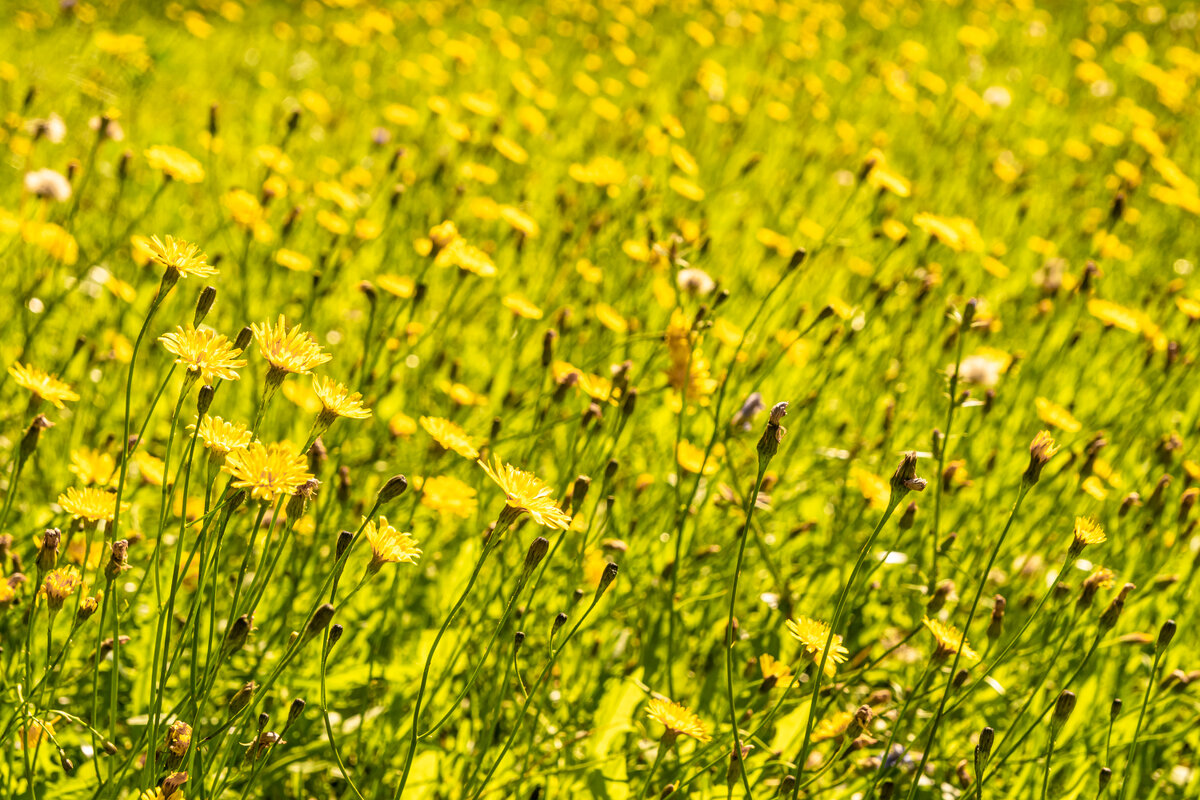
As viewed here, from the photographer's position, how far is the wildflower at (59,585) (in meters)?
1.30

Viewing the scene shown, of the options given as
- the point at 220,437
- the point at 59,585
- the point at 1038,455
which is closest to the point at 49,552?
the point at 59,585

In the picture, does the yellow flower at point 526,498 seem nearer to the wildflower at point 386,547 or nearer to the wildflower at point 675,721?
the wildflower at point 386,547

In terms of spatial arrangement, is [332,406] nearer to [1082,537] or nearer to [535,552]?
[535,552]

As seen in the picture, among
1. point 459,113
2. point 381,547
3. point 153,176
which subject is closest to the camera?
point 381,547

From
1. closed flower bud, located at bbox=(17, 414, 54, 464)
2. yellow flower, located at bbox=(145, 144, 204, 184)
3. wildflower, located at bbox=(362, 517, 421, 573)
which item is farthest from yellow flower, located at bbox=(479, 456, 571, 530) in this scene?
yellow flower, located at bbox=(145, 144, 204, 184)

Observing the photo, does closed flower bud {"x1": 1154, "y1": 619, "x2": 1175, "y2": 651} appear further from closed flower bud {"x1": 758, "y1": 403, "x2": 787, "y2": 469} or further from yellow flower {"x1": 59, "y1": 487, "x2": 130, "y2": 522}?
yellow flower {"x1": 59, "y1": 487, "x2": 130, "y2": 522}

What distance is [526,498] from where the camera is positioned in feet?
4.25

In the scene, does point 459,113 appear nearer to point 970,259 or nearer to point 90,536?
point 970,259

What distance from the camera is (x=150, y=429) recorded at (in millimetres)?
2584

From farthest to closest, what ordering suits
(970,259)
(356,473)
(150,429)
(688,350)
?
(970,259)
(150,429)
(356,473)
(688,350)

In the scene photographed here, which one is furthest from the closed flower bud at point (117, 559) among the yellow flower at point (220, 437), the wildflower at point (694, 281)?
the wildflower at point (694, 281)

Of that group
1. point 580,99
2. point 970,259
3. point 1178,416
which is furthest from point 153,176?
point 1178,416

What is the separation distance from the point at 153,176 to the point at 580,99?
95.7 inches

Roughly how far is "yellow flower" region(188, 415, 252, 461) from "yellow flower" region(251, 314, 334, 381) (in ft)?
0.31
